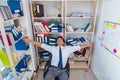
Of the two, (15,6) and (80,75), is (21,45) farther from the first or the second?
(80,75)

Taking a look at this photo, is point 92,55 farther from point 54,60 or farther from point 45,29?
point 45,29

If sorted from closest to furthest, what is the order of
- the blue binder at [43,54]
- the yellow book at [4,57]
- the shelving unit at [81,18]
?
1. the yellow book at [4,57]
2. the shelving unit at [81,18]
3. the blue binder at [43,54]

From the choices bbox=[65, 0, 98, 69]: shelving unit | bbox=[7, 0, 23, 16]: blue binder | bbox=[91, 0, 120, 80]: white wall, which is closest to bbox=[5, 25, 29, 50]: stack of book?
bbox=[7, 0, 23, 16]: blue binder

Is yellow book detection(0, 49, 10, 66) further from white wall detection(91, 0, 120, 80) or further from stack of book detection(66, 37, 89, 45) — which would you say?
white wall detection(91, 0, 120, 80)

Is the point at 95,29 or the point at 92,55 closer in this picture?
the point at 95,29

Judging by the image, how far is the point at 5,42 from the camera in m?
1.29

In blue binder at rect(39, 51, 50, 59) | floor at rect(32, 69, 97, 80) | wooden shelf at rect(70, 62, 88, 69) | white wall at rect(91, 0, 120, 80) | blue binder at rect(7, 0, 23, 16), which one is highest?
blue binder at rect(7, 0, 23, 16)

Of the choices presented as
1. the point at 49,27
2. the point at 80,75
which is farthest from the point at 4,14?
the point at 80,75

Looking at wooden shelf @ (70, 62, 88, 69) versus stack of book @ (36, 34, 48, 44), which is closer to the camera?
stack of book @ (36, 34, 48, 44)

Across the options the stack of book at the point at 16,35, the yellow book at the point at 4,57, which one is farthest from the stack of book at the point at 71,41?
the yellow book at the point at 4,57

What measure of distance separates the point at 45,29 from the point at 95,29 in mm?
1211

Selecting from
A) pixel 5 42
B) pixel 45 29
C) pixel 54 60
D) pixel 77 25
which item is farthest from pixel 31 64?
pixel 77 25

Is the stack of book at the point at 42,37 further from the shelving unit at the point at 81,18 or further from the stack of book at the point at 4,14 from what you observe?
the stack of book at the point at 4,14

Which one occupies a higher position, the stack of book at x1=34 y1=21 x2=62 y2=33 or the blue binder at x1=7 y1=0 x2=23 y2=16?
the blue binder at x1=7 y1=0 x2=23 y2=16
